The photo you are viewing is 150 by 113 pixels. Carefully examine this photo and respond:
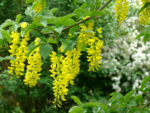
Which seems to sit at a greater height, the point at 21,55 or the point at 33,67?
the point at 21,55

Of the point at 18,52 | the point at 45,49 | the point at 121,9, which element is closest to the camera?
the point at 45,49

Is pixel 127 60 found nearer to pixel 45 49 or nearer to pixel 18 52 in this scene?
pixel 18 52

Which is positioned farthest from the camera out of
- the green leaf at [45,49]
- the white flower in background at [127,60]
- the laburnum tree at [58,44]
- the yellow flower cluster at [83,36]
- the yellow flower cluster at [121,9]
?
the white flower in background at [127,60]

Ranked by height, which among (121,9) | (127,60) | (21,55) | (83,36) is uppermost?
(121,9)

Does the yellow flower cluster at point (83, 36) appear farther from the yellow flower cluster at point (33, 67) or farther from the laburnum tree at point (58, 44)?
the yellow flower cluster at point (33, 67)

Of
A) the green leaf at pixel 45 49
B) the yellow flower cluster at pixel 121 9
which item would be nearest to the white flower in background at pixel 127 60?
the yellow flower cluster at pixel 121 9

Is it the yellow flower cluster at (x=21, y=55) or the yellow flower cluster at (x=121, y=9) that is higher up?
the yellow flower cluster at (x=121, y=9)

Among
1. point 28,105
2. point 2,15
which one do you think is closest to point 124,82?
point 28,105

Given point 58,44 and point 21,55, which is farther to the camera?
point 21,55

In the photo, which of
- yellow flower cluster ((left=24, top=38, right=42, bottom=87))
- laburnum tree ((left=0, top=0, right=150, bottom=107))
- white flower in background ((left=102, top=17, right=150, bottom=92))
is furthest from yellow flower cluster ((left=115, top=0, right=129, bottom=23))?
Answer: white flower in background ((left=102, top=17, right=150, bottom=92))

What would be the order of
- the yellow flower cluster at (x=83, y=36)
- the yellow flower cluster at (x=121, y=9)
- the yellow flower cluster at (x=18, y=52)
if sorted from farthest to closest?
the yellow flower cluster at (x=121, y=9) → the yellow flower cluster at (x=18, y=52) → the yellow flower cluster at (x=83, y=36)

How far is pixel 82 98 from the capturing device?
18.0 ft

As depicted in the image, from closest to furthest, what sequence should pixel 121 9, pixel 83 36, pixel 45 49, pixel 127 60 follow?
pixel 45 49
pixel 83 36
pixel 121 9
pixel 127 60

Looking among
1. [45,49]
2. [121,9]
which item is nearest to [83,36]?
[45,49]
